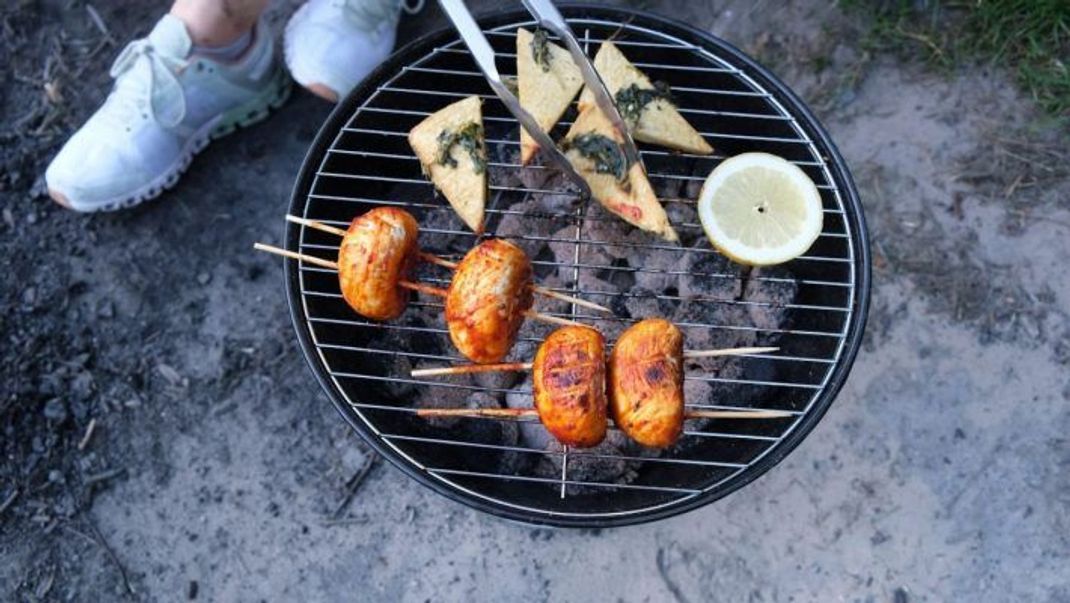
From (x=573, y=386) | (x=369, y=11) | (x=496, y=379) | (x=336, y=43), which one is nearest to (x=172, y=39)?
(x=336, y=43)

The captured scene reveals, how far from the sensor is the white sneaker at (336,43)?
3918 millimetres

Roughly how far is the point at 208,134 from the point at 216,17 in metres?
0.64

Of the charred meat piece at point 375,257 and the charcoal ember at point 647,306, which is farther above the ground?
the charred meat piece at point 375,257

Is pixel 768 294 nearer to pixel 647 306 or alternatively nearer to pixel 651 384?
pixel 647 306

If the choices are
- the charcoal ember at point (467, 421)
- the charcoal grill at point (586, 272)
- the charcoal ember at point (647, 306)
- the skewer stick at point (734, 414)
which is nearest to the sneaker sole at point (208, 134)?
the charcoal grill at point (586, 272)

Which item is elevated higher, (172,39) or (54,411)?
(172,39)

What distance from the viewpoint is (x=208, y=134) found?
4.14 metres

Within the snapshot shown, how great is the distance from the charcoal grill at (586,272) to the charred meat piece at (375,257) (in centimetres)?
25

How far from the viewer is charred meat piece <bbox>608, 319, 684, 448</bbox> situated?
263 centimetres

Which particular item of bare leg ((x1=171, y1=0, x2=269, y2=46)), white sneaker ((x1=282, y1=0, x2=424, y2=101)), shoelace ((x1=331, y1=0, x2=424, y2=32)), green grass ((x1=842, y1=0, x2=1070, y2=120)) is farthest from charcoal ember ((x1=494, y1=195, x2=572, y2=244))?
green grass ((x1=842, y1=0, x2=1070, y2=120))

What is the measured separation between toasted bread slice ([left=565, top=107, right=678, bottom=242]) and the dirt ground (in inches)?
54.4

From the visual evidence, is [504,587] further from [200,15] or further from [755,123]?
[200,15]

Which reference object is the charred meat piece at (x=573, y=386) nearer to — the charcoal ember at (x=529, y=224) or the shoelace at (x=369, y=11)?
the charcoal ember at (x=529, y=224)

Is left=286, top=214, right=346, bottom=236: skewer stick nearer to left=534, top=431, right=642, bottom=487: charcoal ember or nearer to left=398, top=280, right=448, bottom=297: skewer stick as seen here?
left=398, top=280, right=448, bottom=297: skewer stick
